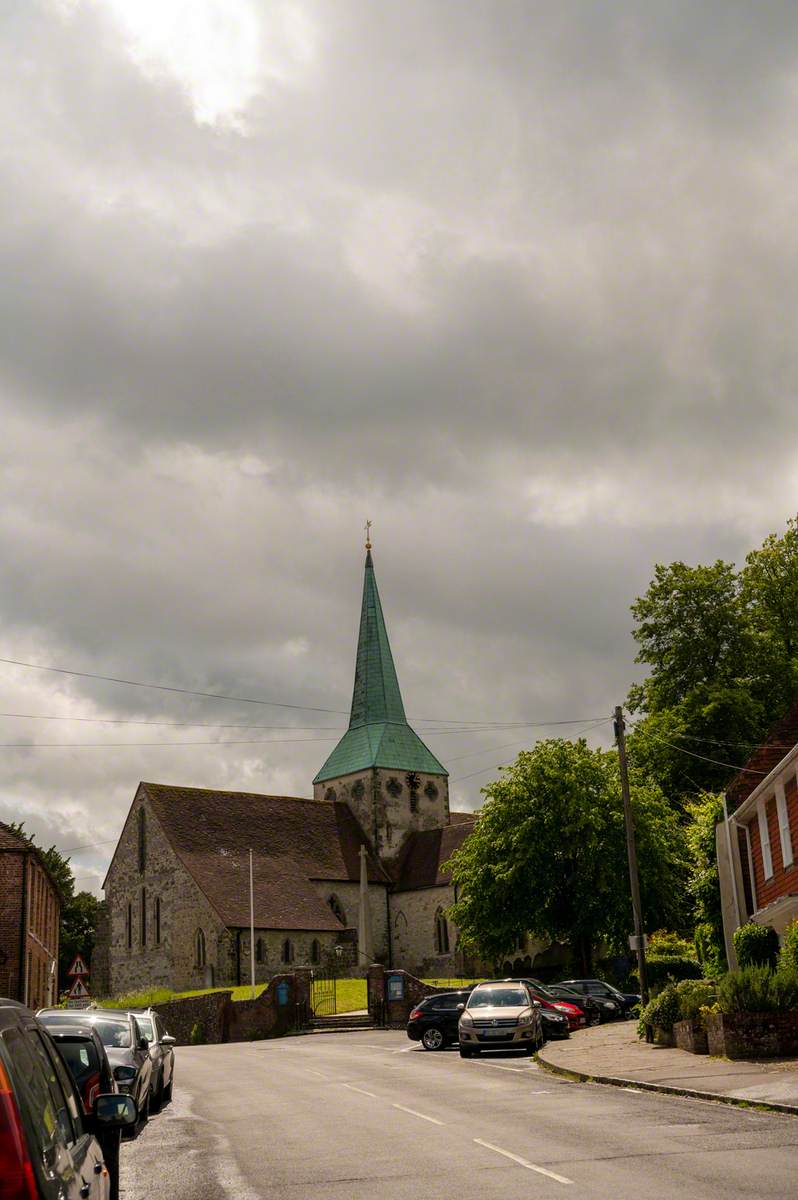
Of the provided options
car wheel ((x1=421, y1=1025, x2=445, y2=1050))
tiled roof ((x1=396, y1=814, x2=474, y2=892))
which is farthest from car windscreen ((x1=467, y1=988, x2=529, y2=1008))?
tiled roof ((x1=396, y1=814, x2=474, y2=892))

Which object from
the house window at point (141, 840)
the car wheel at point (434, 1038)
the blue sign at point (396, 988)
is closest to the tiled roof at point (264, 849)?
the house window at point (141, 840)

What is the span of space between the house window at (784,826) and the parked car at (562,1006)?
733 cm

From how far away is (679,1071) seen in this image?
18.4m

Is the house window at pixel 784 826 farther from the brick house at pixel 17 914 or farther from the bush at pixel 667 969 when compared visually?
the brick house at pixel 17 914

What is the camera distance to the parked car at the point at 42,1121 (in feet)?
12.5

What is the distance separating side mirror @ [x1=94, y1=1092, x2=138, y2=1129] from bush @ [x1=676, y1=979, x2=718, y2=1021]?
17333mm

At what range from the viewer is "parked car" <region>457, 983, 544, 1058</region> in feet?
86.6

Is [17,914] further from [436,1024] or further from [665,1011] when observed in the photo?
[665,1011]

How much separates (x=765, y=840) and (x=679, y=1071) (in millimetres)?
13345

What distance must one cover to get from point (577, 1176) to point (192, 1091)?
44.2ft

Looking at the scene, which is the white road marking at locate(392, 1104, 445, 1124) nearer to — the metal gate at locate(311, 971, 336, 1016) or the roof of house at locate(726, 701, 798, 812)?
the roof of house at locate(726, 701, 798, 812)

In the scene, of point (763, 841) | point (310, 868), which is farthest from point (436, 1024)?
point (310, 868)

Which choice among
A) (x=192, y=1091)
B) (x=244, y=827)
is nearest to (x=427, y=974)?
(x=244, y=827)

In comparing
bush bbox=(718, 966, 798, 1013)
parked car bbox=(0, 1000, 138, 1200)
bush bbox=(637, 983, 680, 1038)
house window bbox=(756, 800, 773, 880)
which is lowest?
bush bbox=(637, 983, 680, 1038)
